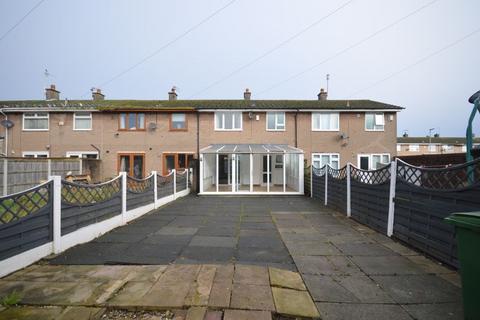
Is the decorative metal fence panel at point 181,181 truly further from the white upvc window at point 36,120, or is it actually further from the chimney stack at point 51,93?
the chimney stack at point 51,93

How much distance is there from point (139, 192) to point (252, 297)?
6331mm

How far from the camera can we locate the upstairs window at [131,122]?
17.8m

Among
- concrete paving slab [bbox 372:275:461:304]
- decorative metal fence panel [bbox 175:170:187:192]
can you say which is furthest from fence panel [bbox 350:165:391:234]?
decorative metal fence panel [bbox 175:170:187:192]

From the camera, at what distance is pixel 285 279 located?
362 centimetres

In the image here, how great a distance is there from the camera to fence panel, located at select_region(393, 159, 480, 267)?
390 cm

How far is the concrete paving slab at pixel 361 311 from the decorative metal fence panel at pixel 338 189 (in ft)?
19.7

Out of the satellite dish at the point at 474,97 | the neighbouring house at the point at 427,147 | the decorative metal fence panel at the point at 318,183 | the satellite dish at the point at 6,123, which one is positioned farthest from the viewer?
the neighbouring house at the point at 427,147

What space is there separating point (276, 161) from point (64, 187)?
558 inches

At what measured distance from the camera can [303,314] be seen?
2770 millimetres

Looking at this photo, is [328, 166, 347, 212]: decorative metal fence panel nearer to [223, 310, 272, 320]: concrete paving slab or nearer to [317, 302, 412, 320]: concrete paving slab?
[317, 302, 412, 320]: concrete paving slab

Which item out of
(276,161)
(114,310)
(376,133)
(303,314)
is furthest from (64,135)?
(376,133)

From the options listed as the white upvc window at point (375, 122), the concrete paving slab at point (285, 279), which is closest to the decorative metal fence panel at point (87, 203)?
the concrete paving slab at point (285, 279)

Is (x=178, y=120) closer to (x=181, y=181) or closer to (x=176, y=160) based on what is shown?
(x=176, y=160)

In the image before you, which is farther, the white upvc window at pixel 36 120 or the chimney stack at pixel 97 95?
the chimney stack at pixel 97 95
